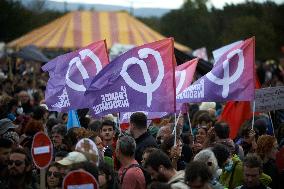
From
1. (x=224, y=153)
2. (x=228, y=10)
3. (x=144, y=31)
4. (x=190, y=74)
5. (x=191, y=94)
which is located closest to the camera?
(x=224, y=153)

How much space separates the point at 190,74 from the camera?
11430 millimetres

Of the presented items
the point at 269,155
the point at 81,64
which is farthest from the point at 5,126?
the point at 269,155

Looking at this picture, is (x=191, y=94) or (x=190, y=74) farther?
(x=190, y=74)

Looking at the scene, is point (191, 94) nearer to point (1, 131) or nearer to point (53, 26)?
point (1, 131)

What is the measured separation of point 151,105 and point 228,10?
66741mm

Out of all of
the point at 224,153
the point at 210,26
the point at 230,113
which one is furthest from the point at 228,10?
the point at 224,153

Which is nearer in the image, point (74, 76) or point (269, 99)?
point (269, 99)

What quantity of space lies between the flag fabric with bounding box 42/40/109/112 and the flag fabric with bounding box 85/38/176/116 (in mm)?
1506

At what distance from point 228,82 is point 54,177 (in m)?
3.87

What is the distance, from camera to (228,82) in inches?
422

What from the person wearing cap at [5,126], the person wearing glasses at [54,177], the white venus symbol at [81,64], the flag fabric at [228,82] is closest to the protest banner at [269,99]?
the flag fabric at [228,82]

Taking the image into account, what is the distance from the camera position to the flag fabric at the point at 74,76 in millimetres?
11656

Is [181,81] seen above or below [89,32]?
below

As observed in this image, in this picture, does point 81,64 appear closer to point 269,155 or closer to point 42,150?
point 269,155
